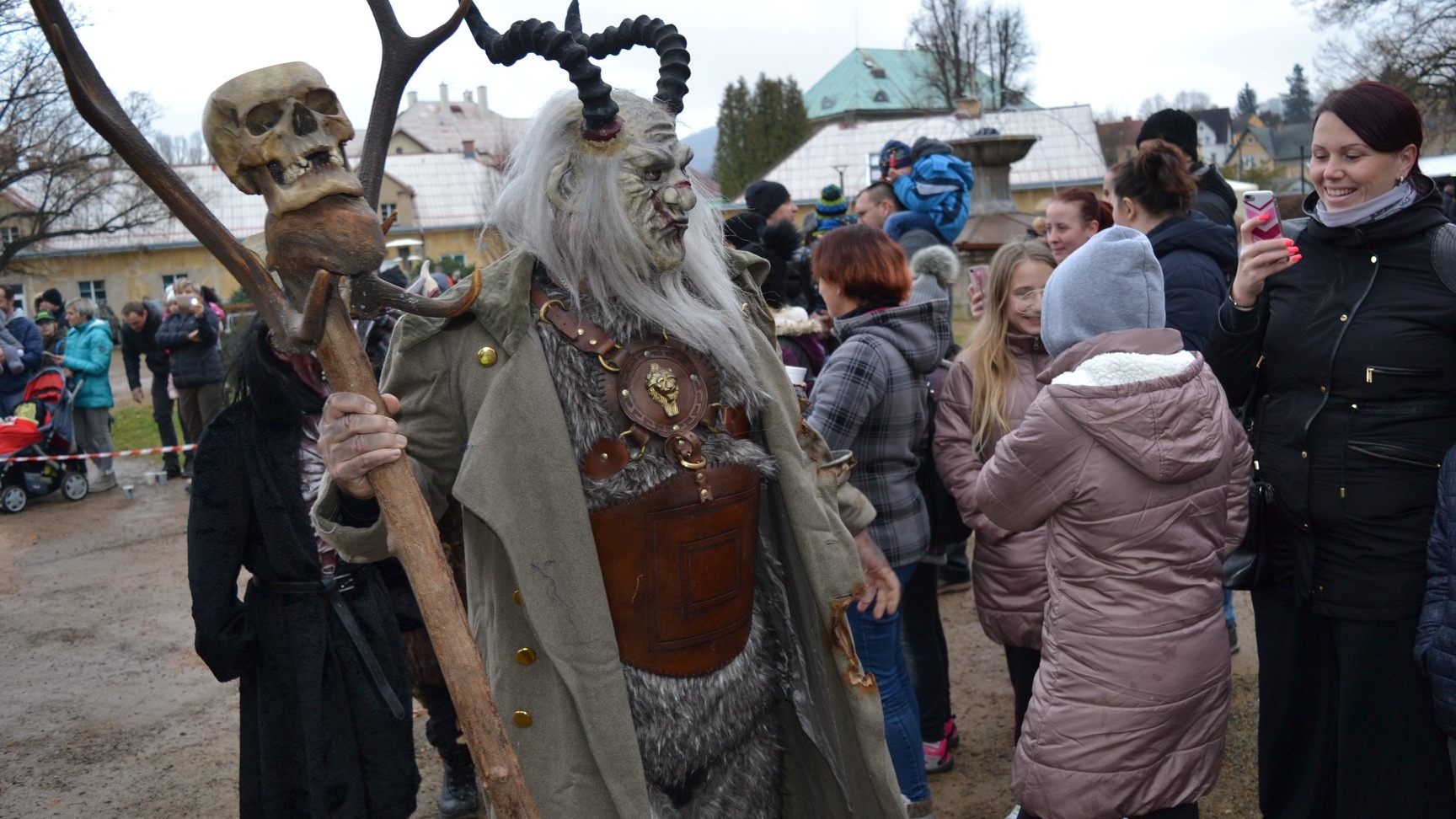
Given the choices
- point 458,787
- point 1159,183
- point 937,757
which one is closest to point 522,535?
point 458,787

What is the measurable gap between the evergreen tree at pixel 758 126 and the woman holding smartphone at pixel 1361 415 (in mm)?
44657

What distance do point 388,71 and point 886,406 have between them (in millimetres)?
2157

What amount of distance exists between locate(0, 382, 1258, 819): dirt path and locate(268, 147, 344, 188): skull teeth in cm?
312

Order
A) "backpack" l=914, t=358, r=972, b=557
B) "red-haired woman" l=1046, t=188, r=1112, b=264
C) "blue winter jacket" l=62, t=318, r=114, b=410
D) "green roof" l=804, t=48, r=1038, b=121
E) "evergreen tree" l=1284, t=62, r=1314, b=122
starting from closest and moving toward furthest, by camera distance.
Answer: "backpack" l=914, t=358, r=972, b=557 → "red-haired woman" l=1046, t=188, r=1112, b=264 → "blue winter jacket" l=62, t=318, r=114, b=410 → "green roof" l=804, t=48, r=1038, b=121 → "evergreen tree" l=1284, t=62, r=1314, b=122

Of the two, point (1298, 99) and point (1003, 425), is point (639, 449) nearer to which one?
point (1003, 425)

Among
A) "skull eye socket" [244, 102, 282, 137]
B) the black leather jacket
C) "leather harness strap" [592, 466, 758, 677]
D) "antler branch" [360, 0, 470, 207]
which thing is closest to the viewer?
"skull eye socket" [244, 102, 282, 137]

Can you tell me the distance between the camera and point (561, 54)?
83.6 inches

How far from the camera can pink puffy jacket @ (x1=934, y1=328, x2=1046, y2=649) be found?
3578 millimetres

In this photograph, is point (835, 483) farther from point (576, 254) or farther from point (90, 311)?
point (90, 311)

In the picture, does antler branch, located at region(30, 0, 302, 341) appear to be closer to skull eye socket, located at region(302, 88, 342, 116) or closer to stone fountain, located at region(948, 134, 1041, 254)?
skull eye socket, located at region(302, 88, 342, 116)

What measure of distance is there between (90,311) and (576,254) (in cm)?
1148

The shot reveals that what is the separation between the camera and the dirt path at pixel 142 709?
14.3 feet

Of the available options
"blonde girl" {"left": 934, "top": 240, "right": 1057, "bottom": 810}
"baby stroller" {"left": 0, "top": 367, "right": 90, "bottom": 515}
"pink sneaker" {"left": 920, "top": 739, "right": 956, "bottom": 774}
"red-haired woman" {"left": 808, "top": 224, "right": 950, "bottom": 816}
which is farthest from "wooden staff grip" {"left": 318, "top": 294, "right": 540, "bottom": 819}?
"baby stroller" {"left": 0, "top": 367, "right": 90, "bottom": 515}

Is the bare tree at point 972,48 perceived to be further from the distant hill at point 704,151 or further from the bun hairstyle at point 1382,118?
the bun hairstyle at point 1382,118
